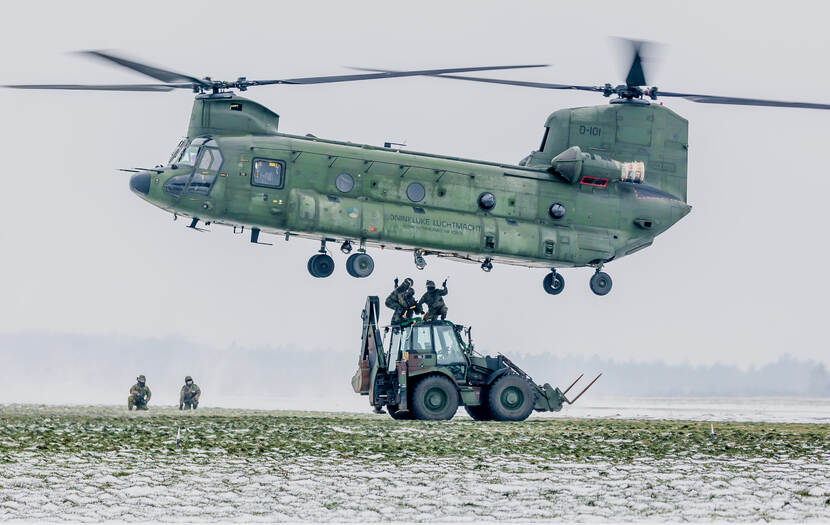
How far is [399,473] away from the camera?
17109 mm

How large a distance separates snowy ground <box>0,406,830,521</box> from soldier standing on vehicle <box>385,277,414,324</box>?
400 cm

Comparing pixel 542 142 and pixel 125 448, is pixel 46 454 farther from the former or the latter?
pixel 542 142

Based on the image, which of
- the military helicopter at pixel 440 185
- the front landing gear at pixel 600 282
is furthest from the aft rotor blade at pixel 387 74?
the front landing gear at pixel 600 282

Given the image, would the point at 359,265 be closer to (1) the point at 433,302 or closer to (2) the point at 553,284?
(1) the point at 433,302

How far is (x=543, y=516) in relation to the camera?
14461 mm

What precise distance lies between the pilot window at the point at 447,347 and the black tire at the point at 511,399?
3.05ft

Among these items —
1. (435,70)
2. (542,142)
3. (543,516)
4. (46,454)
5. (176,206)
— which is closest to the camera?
(543,516)

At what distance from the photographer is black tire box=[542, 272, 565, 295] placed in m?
35.7

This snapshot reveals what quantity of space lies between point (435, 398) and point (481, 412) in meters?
1.43

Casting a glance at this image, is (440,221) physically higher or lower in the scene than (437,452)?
higher

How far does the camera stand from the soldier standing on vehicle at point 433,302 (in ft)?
88.5

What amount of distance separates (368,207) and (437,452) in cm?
1345

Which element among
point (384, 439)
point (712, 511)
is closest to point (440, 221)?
point (384, 439)

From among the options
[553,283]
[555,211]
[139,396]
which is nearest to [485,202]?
[555,211]
